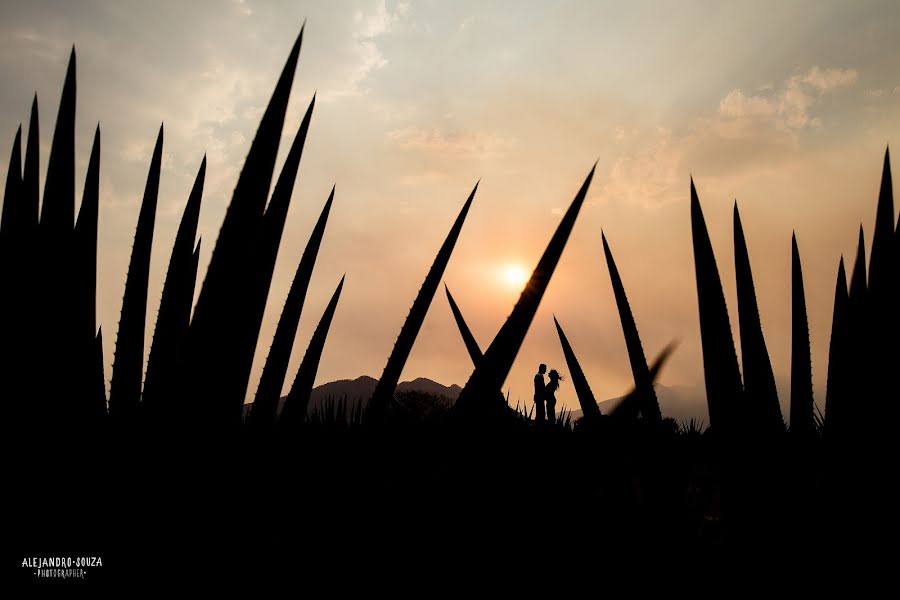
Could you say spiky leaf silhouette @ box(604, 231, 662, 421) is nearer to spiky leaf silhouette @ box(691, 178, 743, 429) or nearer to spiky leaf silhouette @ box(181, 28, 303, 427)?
spiky leaf silhouette @ box(691, 178, 743, 429)

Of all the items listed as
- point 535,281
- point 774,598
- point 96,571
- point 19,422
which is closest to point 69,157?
point 19,422

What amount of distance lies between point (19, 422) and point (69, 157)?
350 millimetres

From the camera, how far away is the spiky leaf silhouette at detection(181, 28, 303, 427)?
46 cm

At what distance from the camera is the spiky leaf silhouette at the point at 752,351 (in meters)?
0.60

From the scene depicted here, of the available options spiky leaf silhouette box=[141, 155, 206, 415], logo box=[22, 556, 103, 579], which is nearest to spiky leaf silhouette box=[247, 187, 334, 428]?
spiky leaf silhouette box=[141, 155, 206, 415]

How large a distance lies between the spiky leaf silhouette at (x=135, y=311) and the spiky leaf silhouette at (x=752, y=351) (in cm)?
85

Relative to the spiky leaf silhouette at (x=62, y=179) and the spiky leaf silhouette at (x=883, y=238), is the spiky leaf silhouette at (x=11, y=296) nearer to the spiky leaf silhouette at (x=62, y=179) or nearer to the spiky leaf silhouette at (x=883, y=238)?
the spiky leaf silhouette at (x=62, y=179)

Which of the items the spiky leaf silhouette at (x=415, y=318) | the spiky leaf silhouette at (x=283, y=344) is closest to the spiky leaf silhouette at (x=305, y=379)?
the spiky leaf silhouette at (x=283, y=344)

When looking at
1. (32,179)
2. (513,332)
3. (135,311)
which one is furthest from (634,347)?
(32,179)

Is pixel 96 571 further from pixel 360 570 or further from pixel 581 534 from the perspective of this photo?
pixel 581 534

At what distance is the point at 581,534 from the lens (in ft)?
2.51

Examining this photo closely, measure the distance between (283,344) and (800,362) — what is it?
1.01 metres

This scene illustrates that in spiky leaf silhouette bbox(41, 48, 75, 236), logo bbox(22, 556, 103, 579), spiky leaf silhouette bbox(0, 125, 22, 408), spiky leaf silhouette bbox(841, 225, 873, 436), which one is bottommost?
logo bbox(22, 556, 103, 579)

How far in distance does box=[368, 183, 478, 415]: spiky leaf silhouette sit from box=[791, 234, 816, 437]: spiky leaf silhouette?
0.68 meters
